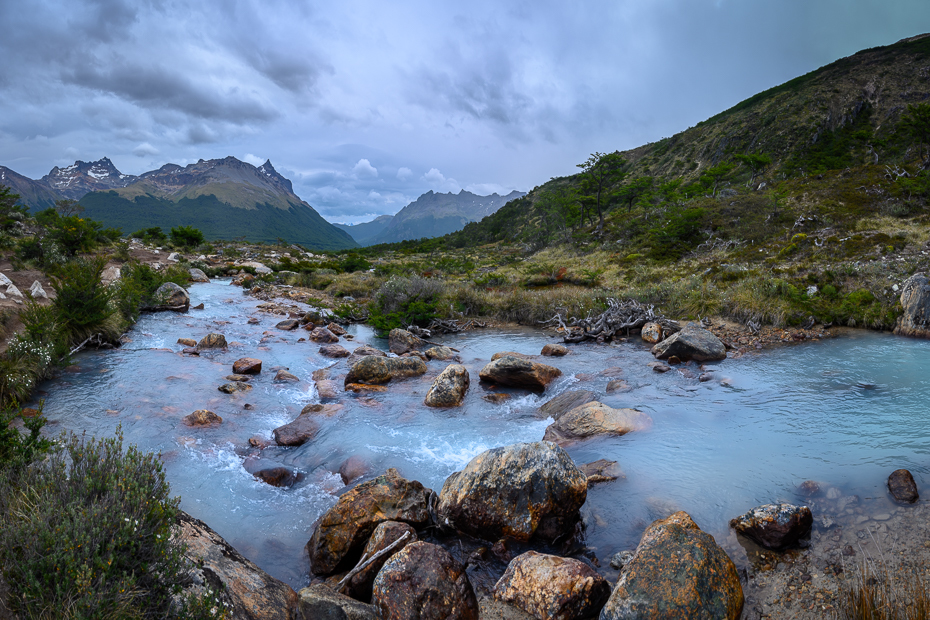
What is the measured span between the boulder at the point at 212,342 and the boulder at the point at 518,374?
9.27 metres

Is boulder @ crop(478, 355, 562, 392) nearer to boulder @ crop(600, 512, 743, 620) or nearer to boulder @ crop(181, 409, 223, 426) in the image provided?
boulder @ crop(181, 409, 223, 426)

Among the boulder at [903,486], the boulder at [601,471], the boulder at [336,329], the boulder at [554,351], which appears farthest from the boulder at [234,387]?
the boulder at [903,486]

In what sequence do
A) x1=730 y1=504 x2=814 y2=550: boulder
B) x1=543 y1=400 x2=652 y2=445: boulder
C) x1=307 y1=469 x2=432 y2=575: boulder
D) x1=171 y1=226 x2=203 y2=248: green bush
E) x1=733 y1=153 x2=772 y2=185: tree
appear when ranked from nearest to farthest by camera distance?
1. x1=730 y1=504 x2=814 y2=550: boulder
2. x1=307 y1=469 x2=432 y2=575: boulder
3. x1=543 y1=400 x2=652 y2=445: boulder
4. x1=171 y1=226 x2=203 y2=248: green bush
5. x1=733 y1=153 x2=772 y2=185: tree

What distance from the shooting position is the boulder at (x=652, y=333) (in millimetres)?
14523

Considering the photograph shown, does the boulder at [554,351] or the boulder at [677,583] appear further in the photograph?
the boulder at [554,351]

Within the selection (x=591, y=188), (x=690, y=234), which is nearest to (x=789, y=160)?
(x=591, y=188)

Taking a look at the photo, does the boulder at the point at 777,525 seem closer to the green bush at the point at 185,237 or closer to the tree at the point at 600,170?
the tree at the point at 600,170

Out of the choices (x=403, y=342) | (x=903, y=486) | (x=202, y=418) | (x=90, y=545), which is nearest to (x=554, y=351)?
(x=403, y=342)

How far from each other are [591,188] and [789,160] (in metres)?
25.9

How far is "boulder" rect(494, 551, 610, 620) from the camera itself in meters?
3.94

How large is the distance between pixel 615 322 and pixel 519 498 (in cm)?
→ 1226

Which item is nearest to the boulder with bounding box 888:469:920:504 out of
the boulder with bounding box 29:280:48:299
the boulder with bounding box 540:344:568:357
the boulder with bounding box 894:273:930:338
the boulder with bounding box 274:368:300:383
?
the boulder with bounding box 540:344:568:357

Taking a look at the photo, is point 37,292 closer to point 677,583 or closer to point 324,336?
point 324,336

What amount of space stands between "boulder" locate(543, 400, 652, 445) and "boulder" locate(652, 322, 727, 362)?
4648mm
